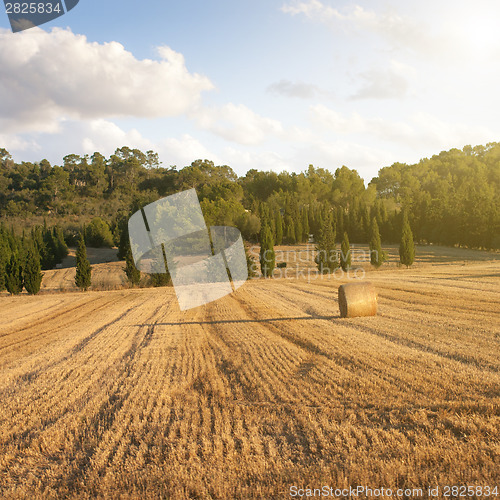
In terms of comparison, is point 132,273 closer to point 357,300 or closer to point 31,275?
point 31,275

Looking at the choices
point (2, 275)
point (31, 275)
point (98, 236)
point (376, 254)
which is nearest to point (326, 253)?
point (376, 254)

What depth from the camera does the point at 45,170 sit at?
10006cm

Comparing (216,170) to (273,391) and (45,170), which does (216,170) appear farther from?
(273,391)

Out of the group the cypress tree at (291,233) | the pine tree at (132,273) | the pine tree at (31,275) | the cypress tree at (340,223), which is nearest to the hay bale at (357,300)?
the pine tree at (132,273)

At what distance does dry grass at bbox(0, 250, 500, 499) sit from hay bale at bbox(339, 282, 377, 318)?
1436 millimetres

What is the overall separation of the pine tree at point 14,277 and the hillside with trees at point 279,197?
21.5m

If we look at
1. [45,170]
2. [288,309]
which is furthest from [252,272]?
[45,170]

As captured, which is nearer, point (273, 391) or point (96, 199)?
point (273, 391)

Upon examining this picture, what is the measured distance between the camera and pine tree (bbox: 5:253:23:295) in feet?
108

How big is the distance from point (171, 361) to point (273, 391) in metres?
3.09

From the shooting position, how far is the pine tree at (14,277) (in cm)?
3306

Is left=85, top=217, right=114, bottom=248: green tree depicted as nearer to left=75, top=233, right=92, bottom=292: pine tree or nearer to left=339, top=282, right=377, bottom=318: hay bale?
left=75, top=233, right=92, bottom=292: pine tree

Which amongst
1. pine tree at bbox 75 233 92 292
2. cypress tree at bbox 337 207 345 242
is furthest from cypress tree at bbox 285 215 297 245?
pine tree at bbox 75 233 92 292

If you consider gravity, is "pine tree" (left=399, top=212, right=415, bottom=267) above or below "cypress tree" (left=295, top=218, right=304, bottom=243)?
below
